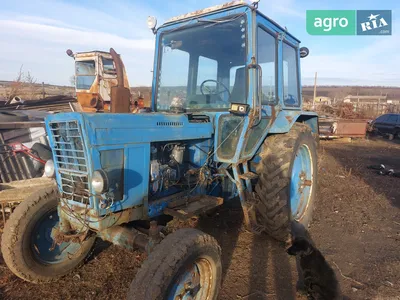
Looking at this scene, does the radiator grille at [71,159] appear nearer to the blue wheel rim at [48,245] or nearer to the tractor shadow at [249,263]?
the blue wheel rim at [48,245]

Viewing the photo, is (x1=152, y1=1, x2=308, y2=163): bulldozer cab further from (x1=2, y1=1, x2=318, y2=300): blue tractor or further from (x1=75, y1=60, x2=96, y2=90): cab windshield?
(x1=75, y1=60, x2=96, y2=90): cab windshield

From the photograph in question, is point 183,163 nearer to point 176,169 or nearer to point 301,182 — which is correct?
point 176,169

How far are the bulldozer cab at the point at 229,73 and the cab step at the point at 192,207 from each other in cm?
44

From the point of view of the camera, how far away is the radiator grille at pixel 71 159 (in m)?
2.28

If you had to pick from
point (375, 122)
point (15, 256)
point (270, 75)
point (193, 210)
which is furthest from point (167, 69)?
point (375, 122)

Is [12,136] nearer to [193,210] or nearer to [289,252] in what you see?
[193,210]

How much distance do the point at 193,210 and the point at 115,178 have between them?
820mm

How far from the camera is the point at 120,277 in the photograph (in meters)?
2.95

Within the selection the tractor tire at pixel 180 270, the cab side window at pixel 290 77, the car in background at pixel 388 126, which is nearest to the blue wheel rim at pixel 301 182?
the cab side window at pixel 290 77

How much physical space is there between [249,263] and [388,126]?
15.9m

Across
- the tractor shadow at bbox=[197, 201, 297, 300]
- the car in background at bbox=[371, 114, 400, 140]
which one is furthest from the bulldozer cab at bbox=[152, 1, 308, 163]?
the car in background at bbox=[371, 114, 400, 140]

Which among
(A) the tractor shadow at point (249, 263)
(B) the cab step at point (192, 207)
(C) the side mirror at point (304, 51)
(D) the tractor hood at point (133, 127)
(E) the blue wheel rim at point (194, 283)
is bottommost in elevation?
(A) the tractor shadow at point (249, 263)

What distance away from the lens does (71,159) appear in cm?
240

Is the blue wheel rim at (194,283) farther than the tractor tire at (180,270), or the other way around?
the blue wheel rim at (194,283)
